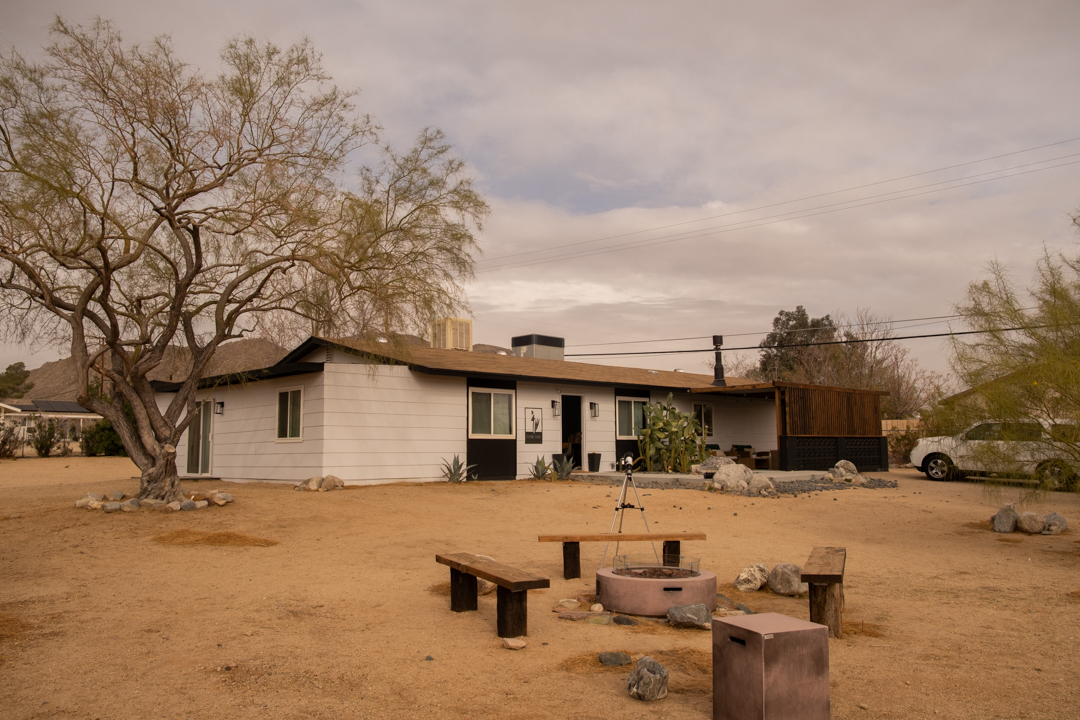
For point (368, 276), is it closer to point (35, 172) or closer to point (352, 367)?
point (352, 367)

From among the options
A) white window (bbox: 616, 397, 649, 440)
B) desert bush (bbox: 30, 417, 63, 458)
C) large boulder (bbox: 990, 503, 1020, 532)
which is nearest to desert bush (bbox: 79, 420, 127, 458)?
desert bush (bbox: 30, 417, 63, 458)

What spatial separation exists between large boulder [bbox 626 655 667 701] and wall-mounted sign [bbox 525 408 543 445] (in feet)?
46.5

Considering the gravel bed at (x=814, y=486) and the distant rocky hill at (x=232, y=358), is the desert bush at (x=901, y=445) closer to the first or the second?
the gravel bed at (x=814, y=486)

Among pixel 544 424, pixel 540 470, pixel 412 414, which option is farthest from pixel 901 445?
pixel 412 414

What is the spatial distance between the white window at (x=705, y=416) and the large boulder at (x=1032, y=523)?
479 inches

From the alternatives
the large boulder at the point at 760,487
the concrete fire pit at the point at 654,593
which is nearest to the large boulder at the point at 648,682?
the concrete fire pit at the point at 654,593

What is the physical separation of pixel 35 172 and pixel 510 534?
797 cm

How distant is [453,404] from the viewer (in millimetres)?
17000

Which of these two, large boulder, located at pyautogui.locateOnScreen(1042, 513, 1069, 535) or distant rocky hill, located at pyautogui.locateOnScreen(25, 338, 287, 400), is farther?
distant rocky hill, located at pyautogui.locateOnScreen(25, 338, 287, 400)

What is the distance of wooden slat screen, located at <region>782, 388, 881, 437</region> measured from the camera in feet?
63.8

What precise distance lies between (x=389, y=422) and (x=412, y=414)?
21.5 inches

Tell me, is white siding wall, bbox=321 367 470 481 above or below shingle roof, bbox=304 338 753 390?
below

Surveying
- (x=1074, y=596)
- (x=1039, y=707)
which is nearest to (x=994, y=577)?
(x=1074, y=596)

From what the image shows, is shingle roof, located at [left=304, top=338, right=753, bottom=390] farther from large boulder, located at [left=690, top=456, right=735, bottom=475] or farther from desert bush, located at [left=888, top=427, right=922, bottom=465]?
desert bush, located at [left=888, top=427, right=922, bottom=465]
